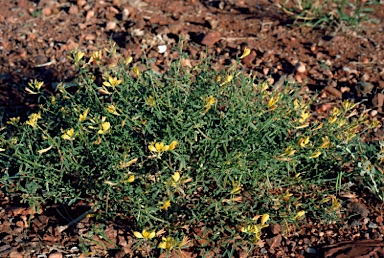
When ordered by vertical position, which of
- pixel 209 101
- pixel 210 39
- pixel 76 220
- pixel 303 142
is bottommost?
pixel 76 220

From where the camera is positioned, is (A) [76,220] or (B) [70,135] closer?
(B) [70,135]

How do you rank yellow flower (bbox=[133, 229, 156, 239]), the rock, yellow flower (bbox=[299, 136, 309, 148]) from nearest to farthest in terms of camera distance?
yellow flower (bbox=[133, 229, 156, 239]) < yellow flower (bbox=[299, 136, 309, 148]) < the rock

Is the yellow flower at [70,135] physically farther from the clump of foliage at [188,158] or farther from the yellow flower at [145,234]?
the yellow flower at [145,234]

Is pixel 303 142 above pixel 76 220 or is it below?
above

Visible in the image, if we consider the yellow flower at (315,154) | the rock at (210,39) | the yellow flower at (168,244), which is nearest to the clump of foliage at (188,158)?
the yellow flower at (315,154)

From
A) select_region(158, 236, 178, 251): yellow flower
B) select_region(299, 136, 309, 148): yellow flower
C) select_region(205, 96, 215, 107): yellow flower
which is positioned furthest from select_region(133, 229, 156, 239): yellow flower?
select_region(299, 136, 309, 148): yellow flower

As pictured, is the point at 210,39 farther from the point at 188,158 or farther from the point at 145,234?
the point at 145,234

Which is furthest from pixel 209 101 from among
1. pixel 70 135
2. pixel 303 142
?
pixel 70 135

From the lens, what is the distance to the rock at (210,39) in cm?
508

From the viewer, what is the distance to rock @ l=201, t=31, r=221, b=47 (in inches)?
200

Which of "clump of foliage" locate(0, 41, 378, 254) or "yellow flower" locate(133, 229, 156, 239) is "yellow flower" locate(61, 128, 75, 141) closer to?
"clump of foliage" locate(0, 41, 378, 254)

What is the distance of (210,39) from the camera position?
510 cm

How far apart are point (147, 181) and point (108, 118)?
42 cm

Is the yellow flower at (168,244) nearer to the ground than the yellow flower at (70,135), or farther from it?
nearer to the ground
